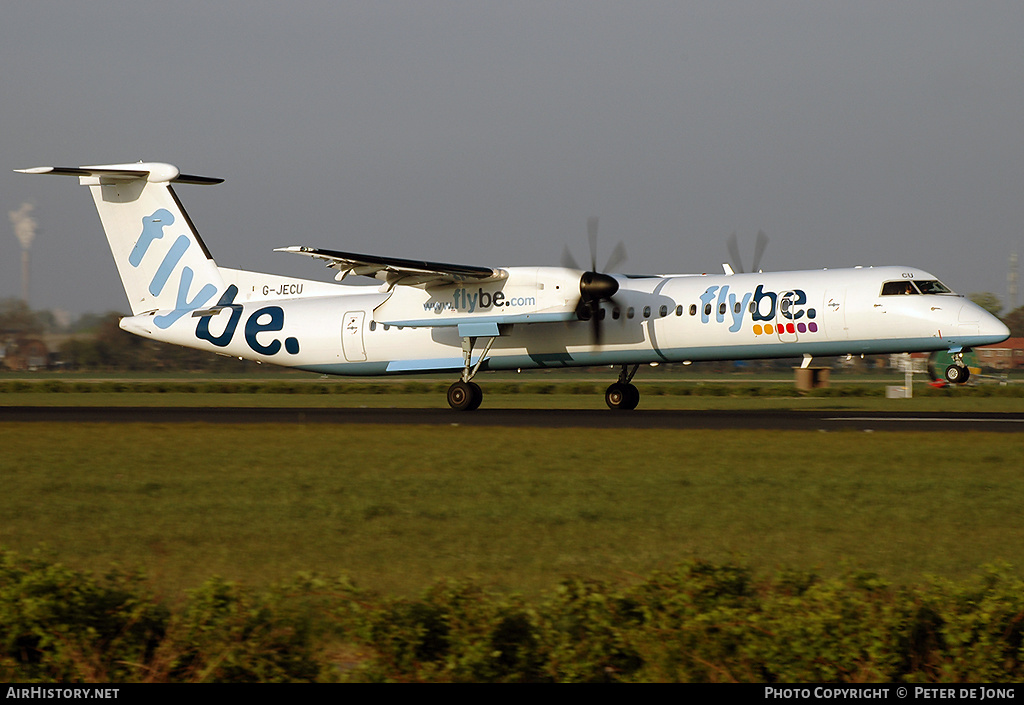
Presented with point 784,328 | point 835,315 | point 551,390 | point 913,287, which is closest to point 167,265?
point 784,328

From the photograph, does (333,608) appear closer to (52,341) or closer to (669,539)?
(669,539)

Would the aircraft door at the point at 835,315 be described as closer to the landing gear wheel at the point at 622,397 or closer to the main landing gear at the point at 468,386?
the landing gear wheel at the point at 622,397

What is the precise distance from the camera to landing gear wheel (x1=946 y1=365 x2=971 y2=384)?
21719 millimetres

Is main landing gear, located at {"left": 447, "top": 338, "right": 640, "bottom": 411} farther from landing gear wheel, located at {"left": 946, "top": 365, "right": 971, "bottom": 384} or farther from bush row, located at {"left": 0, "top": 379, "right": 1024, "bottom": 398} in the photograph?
bush row, located at {"left": 0, "top": 379, "right": 1024, "bottom": 398}

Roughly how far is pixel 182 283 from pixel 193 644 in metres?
25.1

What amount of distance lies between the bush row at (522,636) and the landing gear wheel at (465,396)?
65.0ft

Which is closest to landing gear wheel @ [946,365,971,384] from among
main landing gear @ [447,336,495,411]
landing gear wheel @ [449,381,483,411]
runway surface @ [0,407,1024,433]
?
runway surface @ [0,407,1024,433]

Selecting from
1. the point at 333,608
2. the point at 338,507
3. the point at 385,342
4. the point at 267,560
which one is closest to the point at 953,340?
the point at 385,342

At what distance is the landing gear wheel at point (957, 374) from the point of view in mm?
21719

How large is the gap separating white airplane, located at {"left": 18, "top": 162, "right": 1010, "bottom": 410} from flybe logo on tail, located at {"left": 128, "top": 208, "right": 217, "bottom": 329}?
4 cm

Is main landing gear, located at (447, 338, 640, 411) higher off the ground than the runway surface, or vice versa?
main landing gear, located at (447, 338, 640, 411)

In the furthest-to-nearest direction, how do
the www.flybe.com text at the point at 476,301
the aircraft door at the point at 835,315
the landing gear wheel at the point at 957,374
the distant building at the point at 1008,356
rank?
the distant building at the point at 1008,356 → the www.flybe.com text at the point at 476,301 → the aircraft door at the point at 835,315 → the landing gear wheel at the point at 957,374

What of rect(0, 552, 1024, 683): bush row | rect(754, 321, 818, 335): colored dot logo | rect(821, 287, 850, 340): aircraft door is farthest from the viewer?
rect(754, 321, 818, 335): colored dot logo

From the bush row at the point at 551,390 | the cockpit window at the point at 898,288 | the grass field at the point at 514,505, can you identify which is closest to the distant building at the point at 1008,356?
the bush row at the point at 551,390
